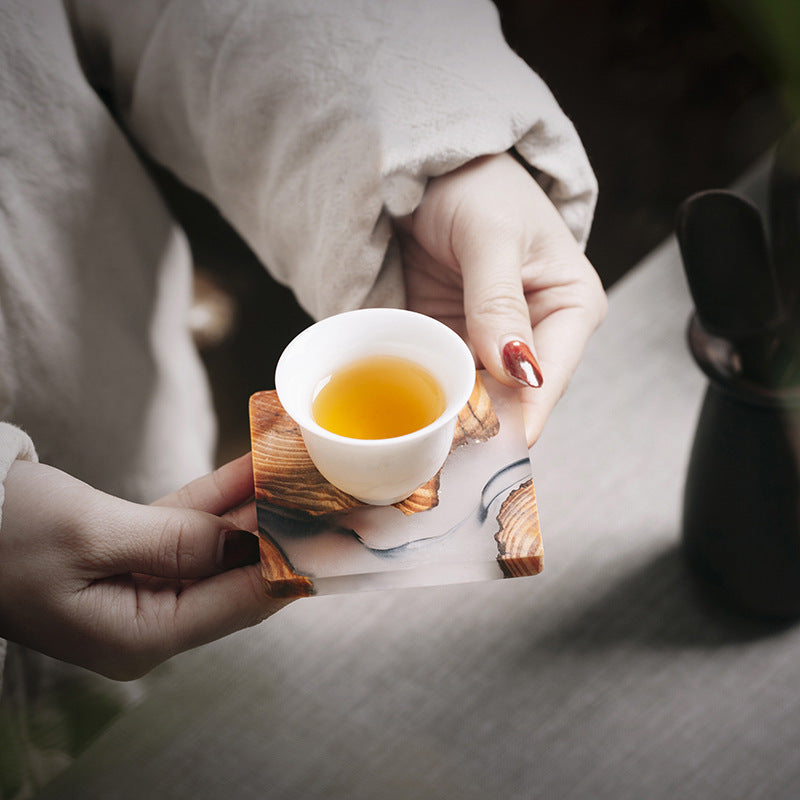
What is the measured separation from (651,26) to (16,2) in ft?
1.23

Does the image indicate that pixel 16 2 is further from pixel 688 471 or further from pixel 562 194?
pixel 688 471

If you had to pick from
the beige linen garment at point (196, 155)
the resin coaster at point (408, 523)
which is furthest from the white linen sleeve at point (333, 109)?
the resin coaster at point (408, 523)

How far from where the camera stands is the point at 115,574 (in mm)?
346

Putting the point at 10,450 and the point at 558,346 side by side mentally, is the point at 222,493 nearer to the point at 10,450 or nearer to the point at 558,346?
the point at 10,450

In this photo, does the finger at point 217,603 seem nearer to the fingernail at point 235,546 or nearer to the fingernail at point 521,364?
the fingernail at point 235,546

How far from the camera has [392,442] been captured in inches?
11.6

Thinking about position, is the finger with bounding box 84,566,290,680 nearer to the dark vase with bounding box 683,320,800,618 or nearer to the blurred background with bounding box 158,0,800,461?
the blurred background with bounding box 158,0,800,461

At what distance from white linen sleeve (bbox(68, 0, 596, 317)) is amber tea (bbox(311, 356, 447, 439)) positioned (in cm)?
10

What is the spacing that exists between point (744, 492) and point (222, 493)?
351mm

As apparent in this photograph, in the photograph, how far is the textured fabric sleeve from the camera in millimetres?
322

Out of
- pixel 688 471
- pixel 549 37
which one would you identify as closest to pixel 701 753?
pixel 688 471

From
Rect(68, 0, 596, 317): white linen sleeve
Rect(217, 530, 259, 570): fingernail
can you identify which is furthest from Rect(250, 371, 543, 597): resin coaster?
Rect(68, 0, 596, 317): white linen sleeve

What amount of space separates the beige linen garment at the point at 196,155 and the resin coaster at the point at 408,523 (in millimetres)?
101

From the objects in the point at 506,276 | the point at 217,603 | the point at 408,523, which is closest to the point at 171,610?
the point at 217,603
